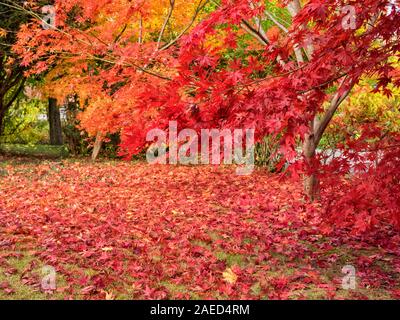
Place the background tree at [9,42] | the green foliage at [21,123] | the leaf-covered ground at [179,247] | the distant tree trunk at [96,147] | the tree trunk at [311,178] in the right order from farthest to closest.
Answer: the green foliage at [21,123], the distant tree trunk at [96,147], the background tree at [9,42], the tree trunk at [311,178], the leaf-covered ground at [179,247]

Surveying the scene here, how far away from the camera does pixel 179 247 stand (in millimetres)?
6023

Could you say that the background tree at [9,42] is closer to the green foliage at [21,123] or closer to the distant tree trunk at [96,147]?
the distant tree trunk at [96,147]

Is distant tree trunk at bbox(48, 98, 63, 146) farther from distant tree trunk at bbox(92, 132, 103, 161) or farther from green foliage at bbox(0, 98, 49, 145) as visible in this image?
distant tree trunk at bbox(92, 132, 103, 161)

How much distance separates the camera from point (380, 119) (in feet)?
38.4

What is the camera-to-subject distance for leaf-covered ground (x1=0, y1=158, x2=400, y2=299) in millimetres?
4859

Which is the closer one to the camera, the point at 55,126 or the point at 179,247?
the point at 179,247

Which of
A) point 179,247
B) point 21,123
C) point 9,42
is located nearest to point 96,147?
point 9,42

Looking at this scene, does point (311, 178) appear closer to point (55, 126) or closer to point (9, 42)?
point (9, 42)

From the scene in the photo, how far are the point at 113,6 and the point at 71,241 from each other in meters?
5.10

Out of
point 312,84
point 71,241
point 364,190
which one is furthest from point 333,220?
point 71,241

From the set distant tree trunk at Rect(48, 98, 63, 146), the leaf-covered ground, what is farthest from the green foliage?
the leaf-covered ground

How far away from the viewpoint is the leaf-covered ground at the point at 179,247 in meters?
4.86

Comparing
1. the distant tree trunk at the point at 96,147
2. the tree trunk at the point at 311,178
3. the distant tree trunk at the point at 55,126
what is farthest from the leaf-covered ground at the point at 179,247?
the distant tree trunk at the point at 55,126

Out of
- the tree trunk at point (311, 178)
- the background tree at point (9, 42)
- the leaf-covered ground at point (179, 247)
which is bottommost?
the leaf-covered ground at point (179, 247)
